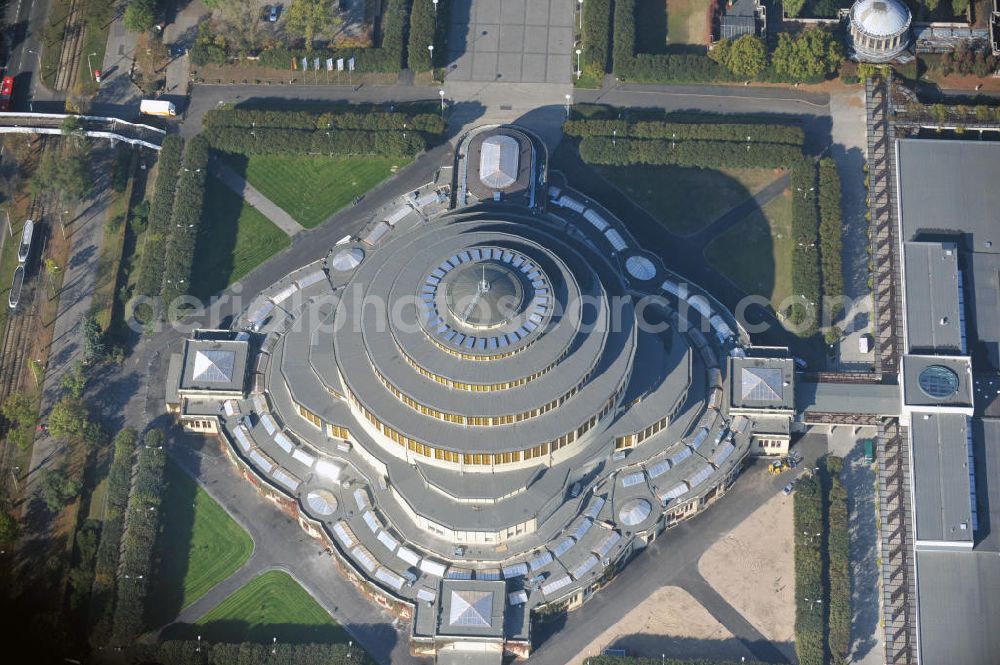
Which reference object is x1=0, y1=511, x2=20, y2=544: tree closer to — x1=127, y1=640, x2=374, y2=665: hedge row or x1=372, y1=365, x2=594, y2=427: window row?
x1=127, y1=640, x2=374, y2=665: hedge row

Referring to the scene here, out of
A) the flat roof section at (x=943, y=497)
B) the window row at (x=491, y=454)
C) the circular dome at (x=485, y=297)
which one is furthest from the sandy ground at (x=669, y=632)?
the circular dome at (x=485, y=297)

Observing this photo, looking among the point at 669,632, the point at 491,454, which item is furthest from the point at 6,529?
the point at 669,632

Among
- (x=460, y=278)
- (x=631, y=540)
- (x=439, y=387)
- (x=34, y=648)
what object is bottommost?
(x=34, y=648)

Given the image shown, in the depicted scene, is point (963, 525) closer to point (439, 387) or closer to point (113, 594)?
point (439, 387)

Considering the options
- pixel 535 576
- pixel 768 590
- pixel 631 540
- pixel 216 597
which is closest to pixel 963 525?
pixel 768 590

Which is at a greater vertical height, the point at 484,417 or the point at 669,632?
the point at 484,417

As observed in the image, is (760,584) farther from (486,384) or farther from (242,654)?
(242,654)
